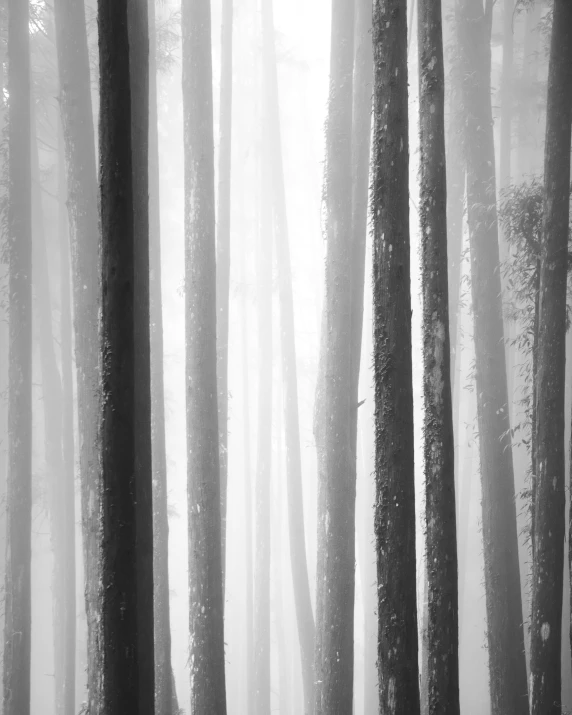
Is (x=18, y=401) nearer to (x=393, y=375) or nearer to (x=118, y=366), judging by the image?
(x=118, y=366)

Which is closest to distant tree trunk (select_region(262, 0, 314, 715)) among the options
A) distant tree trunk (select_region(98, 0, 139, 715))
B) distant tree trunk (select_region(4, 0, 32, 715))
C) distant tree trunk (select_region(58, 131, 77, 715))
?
distant tree trunk (select_region(4, 0, 32, 715))

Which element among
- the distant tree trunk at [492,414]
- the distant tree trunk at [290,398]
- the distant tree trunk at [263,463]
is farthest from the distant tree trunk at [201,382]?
the distant tree trunk at [263,463]

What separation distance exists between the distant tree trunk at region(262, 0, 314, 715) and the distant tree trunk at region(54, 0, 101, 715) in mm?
4115

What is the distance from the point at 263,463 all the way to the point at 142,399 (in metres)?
9.10

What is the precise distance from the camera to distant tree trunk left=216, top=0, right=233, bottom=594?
6.98m

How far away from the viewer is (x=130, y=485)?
298 cm

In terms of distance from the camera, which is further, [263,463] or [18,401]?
[263,463]

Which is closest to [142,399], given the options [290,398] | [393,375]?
[393,375]

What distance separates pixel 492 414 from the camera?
5.91 meters

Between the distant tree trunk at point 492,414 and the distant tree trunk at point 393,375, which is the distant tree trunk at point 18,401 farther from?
the distant tree trunk at point 492,414

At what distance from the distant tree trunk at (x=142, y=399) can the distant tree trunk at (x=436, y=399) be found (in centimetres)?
169

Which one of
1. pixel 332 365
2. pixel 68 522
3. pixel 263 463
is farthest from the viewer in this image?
pixel 263 463

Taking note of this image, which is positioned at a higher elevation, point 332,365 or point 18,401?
point 332,365

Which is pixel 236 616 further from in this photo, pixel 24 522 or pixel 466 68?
pixel 466 68
